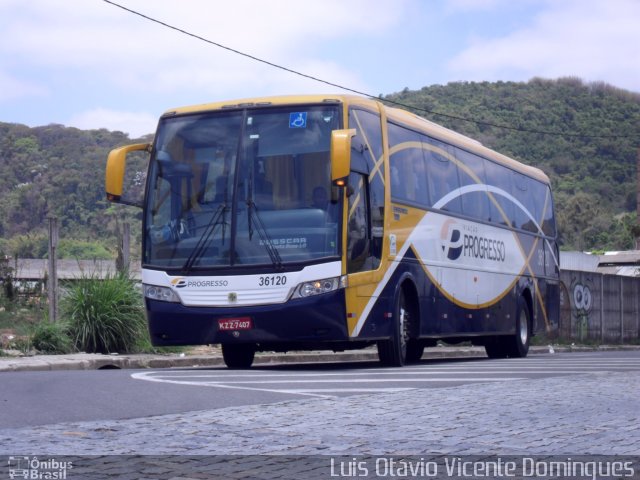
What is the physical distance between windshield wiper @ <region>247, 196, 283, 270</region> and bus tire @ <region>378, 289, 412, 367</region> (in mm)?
2267

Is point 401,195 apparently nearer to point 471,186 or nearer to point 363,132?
point 363,132

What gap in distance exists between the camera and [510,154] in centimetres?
6481

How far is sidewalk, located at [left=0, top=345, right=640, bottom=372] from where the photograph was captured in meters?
14.7

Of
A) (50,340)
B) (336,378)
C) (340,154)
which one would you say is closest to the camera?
(336,378)

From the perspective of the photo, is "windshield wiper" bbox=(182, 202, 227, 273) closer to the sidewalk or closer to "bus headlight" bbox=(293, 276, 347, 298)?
"bus headlight" bbox=(293, 276, 347, 298)

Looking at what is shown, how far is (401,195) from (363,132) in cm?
156

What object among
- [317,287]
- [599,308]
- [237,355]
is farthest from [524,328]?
[599,308]

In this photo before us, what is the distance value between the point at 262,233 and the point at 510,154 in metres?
52.3

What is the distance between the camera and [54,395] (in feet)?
31.6

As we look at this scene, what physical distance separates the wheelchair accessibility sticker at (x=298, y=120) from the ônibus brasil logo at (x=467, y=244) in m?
4.22

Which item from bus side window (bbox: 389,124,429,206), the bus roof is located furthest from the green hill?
bus side window (bbox: 389,124,429,206)

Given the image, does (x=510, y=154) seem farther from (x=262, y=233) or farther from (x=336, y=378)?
(x=336, y=378)

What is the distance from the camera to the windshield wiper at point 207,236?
14305 millimetres

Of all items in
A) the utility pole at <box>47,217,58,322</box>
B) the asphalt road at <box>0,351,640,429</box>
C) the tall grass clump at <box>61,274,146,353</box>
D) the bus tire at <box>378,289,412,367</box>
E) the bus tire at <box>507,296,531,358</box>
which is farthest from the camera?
the bus tire at <box>507,296,531,358</box>
